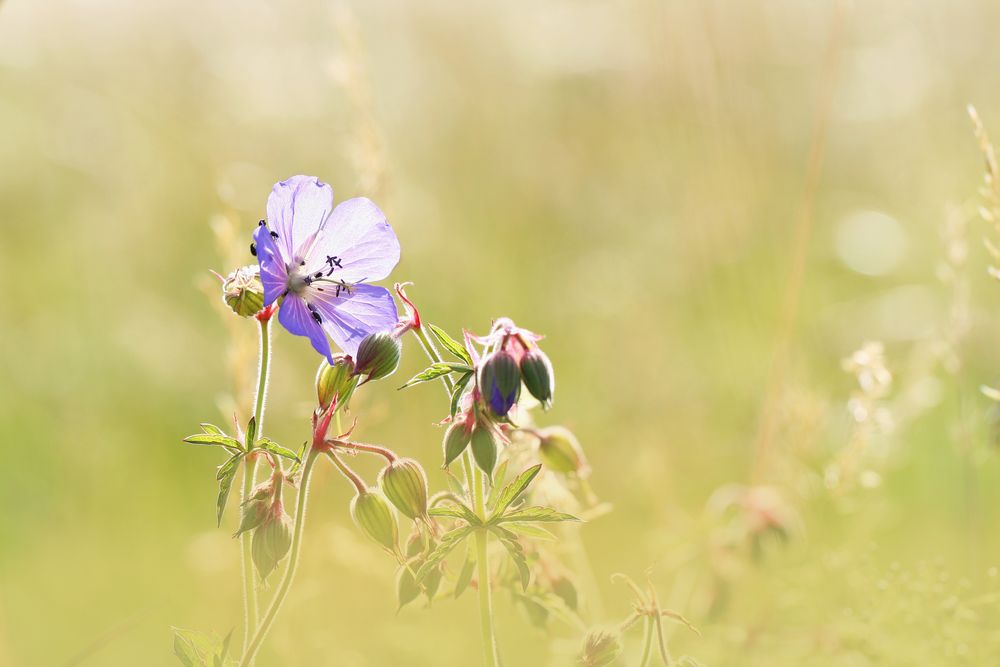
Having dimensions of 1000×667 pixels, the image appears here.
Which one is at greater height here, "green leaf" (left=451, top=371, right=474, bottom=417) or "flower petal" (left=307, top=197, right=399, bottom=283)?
"flower petal" (left=307, top=197, right=399, bottom=283)

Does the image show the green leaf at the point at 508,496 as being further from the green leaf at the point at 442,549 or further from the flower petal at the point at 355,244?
the flower petal at the point at 355,244

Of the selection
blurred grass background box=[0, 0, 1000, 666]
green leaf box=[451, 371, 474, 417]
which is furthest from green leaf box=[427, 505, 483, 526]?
blurred grass background box=[0, 0, 1000, 666]

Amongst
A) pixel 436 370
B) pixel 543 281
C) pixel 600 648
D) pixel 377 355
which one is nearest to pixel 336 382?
pixel 377 355

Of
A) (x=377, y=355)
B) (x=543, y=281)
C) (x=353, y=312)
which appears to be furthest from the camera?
(x=543, y=281)

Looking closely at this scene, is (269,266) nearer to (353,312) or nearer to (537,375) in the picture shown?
(353,312)

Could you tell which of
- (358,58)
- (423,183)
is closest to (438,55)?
(423,183)

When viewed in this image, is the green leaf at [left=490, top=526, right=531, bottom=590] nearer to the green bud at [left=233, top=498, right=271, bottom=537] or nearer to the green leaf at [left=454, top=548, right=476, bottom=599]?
the green leaf at [left=454, top=548, right=476, bottom=599]

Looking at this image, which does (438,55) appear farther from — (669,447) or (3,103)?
(669,447)

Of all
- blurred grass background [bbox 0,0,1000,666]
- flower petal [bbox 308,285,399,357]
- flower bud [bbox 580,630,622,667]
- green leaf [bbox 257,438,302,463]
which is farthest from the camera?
blurred grass background [bbox 0,0,1000,666]
